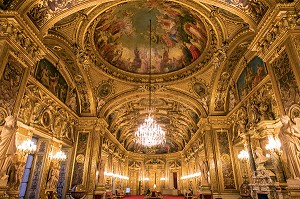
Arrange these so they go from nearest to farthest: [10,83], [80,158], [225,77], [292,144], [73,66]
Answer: [292,144] < [10,83] < [73,66] < [225,77] < [80,158]

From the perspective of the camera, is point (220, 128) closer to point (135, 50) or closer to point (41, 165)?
point (135, 50)

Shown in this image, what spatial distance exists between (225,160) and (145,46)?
333 inches

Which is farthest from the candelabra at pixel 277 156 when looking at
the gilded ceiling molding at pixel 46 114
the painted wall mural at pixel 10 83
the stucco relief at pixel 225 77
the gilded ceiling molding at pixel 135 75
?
the gilded ceiling molding at pixel 46 114

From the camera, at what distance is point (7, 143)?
187 inches

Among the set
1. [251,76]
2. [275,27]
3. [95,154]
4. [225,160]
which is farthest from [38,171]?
[251,76]

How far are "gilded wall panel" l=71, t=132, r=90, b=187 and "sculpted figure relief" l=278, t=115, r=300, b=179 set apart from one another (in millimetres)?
10676

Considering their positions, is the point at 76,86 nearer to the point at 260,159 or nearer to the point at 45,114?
the point at 45,114

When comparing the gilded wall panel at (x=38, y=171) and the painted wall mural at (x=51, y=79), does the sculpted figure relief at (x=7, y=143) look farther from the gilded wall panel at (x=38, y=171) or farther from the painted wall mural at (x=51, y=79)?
the painted wall mural at (x=51, y=79)

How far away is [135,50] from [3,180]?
30.8 ft

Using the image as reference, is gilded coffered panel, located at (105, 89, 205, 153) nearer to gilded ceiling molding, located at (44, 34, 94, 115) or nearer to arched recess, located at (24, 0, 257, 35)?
gilded ceiling molding, located at (44, 34, 94, 115)

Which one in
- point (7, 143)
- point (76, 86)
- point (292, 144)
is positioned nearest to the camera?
point (292, 144)

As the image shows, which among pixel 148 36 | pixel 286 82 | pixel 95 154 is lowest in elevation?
pixel 95 154

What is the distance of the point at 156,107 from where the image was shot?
17578 millimetres

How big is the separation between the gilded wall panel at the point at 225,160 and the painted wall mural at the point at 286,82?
7.64 meters
